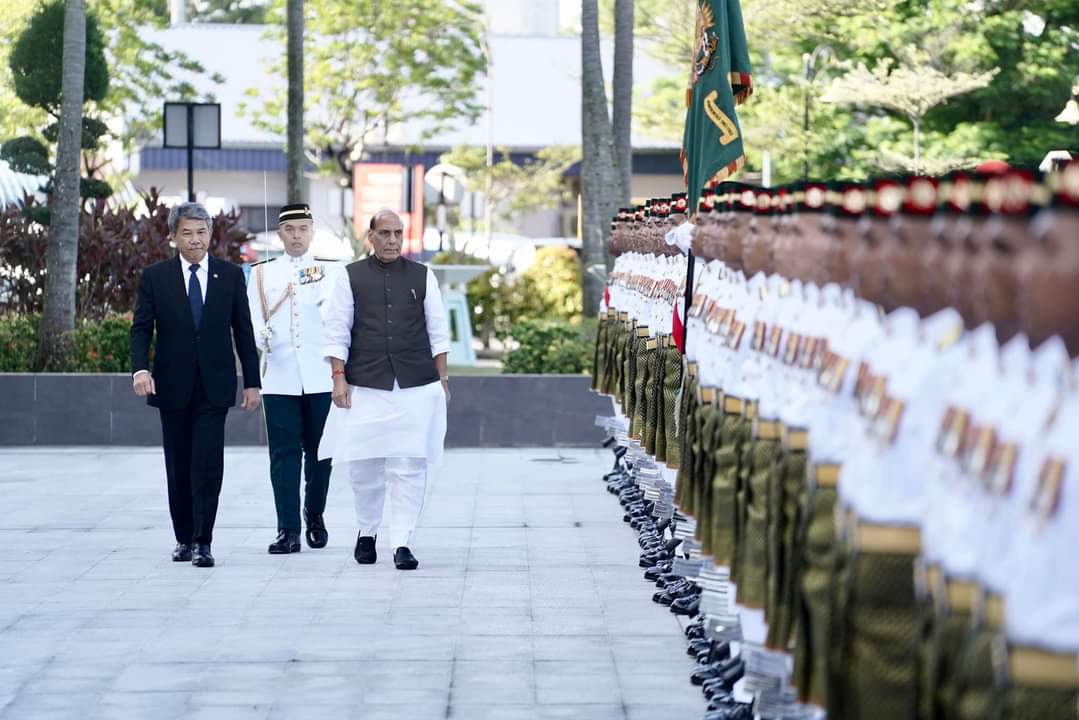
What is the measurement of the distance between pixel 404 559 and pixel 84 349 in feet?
27.7

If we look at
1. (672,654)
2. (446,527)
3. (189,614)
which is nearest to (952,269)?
(672,654)

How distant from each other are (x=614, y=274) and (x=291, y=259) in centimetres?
239

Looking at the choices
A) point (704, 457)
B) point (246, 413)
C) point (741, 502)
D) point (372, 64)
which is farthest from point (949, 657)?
point (372, 64)

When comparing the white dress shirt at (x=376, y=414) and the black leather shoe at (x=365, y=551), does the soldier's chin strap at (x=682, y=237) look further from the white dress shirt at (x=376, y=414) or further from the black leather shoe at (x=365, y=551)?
the black leather shoe at (x=365, y=551)

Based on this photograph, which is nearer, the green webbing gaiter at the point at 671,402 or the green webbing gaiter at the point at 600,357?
the green webbing gaiter at the point at 671,402

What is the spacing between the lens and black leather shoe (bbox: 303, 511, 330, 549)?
11703 millimetres

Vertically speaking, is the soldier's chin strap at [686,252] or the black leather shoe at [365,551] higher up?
the soldier's chin strap at [686,252]

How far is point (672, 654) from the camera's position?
841cm

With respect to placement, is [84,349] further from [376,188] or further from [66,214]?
[376,188]

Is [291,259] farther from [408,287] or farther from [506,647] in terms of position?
[506,647]

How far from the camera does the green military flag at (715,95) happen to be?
398 inches

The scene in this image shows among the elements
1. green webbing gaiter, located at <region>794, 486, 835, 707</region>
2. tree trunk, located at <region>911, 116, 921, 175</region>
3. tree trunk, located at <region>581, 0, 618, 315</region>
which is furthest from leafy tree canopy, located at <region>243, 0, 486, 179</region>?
green webbing gaiter, located at <region>794, 486, 835, 707</region>

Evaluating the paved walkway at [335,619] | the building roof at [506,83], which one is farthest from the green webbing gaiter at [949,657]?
the building roof at [506,83]

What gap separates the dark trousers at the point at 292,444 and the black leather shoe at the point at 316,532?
8.7 inches
